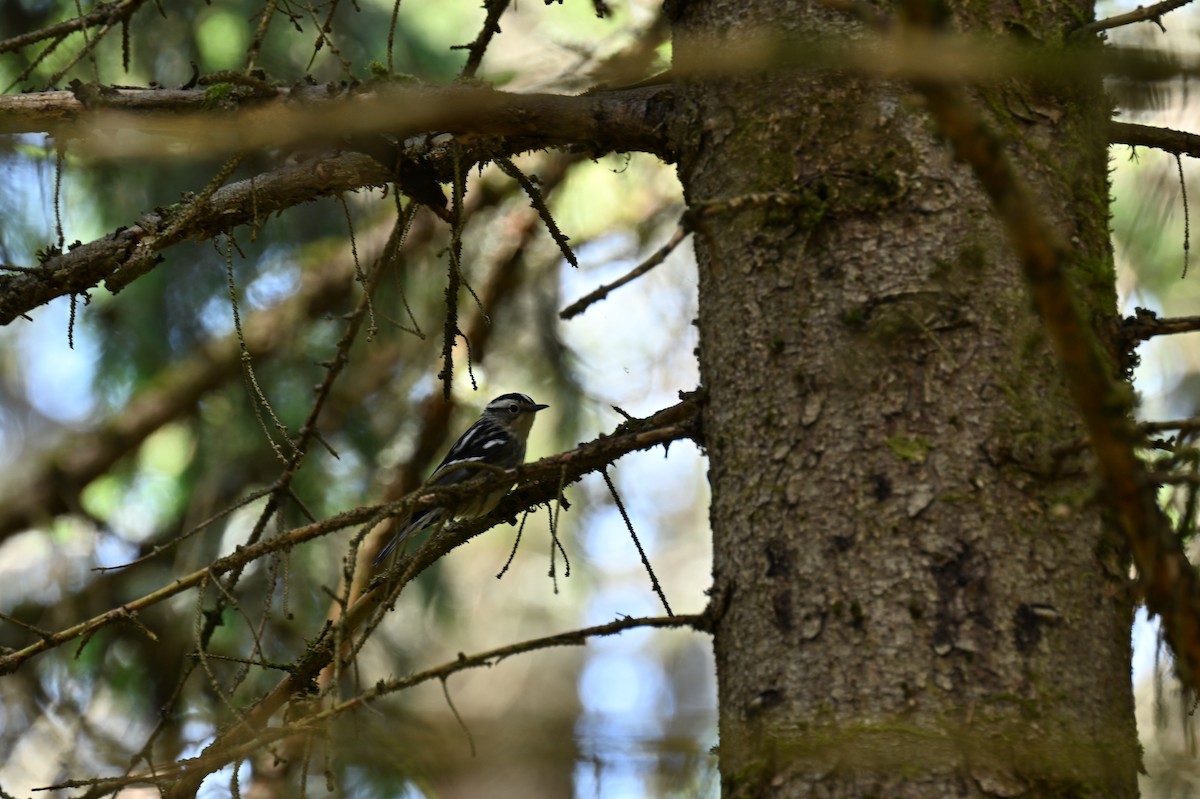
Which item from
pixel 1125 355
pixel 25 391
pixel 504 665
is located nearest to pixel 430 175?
pixel 1125 355

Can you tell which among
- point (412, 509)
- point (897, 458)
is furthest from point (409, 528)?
point (897, 458)

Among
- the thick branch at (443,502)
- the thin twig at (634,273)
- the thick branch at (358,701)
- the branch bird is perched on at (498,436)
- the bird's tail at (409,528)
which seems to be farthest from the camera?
the branch bird is perched on at (498,436)

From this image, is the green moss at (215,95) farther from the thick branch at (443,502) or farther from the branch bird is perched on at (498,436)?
the branch bird is perched on at (498,436)

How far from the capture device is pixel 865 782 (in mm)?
2043

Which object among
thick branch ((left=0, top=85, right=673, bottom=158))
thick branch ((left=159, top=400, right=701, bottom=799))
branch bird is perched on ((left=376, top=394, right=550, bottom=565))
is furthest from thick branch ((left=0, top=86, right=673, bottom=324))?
branch bird is perched on ((left=376, top=394, right=550, bottom=565))

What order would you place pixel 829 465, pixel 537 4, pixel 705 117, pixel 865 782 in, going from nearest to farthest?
pixel 865 782 < pixel 829 465 < pixel 705 117 < pixel 537 4

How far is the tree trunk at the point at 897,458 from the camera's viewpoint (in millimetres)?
2096

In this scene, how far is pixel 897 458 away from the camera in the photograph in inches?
89.2

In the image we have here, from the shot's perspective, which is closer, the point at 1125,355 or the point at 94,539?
the point at 1125,355

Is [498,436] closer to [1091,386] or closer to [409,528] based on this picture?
[409,528]

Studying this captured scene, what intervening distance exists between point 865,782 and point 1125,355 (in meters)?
1.13

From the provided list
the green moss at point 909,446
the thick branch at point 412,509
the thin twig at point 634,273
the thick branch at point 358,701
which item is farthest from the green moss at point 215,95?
the green moss at point 909,446

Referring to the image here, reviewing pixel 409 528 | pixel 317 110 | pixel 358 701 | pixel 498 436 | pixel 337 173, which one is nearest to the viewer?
pixel 358 701

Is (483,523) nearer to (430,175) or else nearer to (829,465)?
(430,175)
